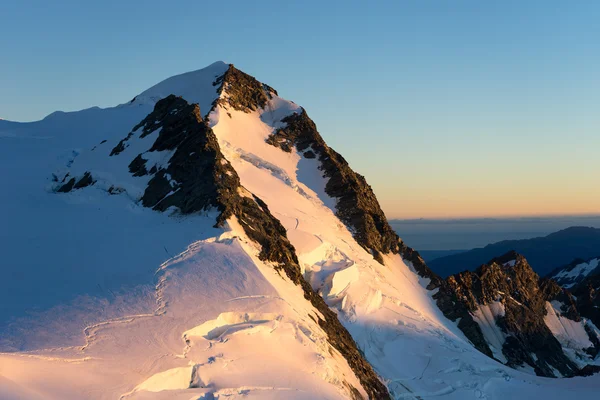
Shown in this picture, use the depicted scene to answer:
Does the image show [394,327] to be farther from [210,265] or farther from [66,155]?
[66,155]

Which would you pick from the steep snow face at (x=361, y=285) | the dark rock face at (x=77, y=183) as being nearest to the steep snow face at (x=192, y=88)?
the steep snow face at (x=361, y=285)

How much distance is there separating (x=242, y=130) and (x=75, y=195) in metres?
19.5

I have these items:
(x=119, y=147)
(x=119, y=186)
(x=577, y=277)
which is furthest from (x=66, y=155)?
(x=577, y=277)

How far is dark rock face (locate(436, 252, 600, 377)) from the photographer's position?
67.4 metres

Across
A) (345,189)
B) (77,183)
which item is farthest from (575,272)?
(77,183)

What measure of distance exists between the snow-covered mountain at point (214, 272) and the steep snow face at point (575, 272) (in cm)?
7464

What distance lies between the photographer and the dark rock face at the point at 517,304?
67.4 meters

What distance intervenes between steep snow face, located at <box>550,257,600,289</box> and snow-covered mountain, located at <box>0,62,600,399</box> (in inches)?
2938

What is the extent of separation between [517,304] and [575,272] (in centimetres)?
6957

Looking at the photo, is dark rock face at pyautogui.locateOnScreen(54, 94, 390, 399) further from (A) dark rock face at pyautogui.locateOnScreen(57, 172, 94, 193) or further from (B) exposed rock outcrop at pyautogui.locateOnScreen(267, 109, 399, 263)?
(B) exposed rock outcrop at pyautogui.locateOnScreen(267, 109, 399, 263)

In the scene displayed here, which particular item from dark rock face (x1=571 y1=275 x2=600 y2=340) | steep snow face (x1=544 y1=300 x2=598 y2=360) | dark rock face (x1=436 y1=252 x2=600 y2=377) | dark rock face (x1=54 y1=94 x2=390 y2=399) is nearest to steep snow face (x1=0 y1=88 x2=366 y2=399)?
dark rock face (x1=54 y1=94 x2=390 y2=399)

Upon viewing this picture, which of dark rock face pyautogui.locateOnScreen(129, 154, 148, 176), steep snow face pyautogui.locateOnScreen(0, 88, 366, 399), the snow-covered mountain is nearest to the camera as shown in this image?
steep snow face pyautogui.locateOnScreen(0, 88, 366, 399)

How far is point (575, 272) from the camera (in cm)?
13950

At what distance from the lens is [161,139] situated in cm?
4750
